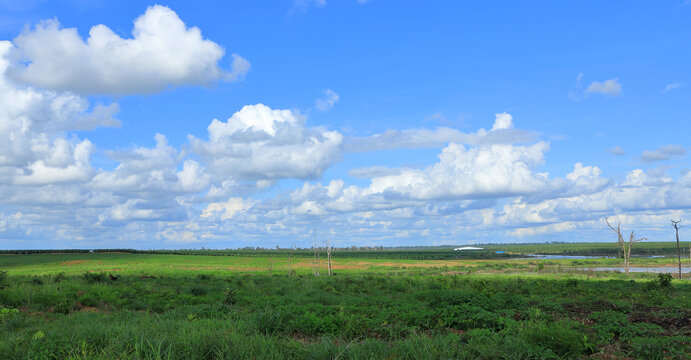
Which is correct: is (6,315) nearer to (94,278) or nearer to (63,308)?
(63,308)

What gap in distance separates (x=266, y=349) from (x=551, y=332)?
18.6 feet

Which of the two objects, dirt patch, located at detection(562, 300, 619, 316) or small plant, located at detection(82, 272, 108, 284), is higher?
dirt patch, located at detection(562, 300, 619, 316)

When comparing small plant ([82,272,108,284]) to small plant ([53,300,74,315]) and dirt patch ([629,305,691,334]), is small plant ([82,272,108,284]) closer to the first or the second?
small plant ([53,300,74,315])

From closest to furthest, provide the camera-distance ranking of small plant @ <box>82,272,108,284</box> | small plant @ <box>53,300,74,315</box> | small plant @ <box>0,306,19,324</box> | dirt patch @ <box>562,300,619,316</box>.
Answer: small plant @ <box>0,306,19,324</box> → dirt patch @ <box>562,300,619,316</box> → small plant @ <box>53,300,74,315</box> → small plant @ <box>82,272,108,284</box>

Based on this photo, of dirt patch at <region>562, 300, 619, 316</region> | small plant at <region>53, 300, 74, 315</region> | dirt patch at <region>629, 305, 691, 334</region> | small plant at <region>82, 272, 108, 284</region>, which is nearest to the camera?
dirt patch at <region>629, 305, 691, 334</region>

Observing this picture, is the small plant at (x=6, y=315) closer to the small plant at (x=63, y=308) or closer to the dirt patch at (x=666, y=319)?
the small plant at (x=63, y=308)

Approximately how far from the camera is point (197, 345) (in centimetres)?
741

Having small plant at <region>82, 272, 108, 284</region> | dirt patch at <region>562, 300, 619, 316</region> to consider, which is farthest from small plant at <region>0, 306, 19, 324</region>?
dirt patch at <region>562, 300, 619, 316</region>

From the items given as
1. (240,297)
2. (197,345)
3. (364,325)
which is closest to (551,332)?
(364,325)

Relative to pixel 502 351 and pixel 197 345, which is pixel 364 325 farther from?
pixel 197 345

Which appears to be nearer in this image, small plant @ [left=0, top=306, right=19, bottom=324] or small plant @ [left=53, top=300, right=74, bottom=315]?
small plant @ [left=0, top=306, right=19, bottom=324]

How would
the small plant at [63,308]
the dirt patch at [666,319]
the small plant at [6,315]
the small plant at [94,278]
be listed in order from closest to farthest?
the dirt patch at [666,319] < the small plant at [6,315] < the small plant at [63,308] < the small plant at [94,278]

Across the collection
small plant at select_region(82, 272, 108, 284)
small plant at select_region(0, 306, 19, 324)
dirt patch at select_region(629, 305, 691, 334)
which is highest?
small plant at select_region(0, 306, 19, 324)

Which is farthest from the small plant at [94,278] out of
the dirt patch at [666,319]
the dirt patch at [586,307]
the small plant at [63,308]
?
the dirt patch at [666,319]
